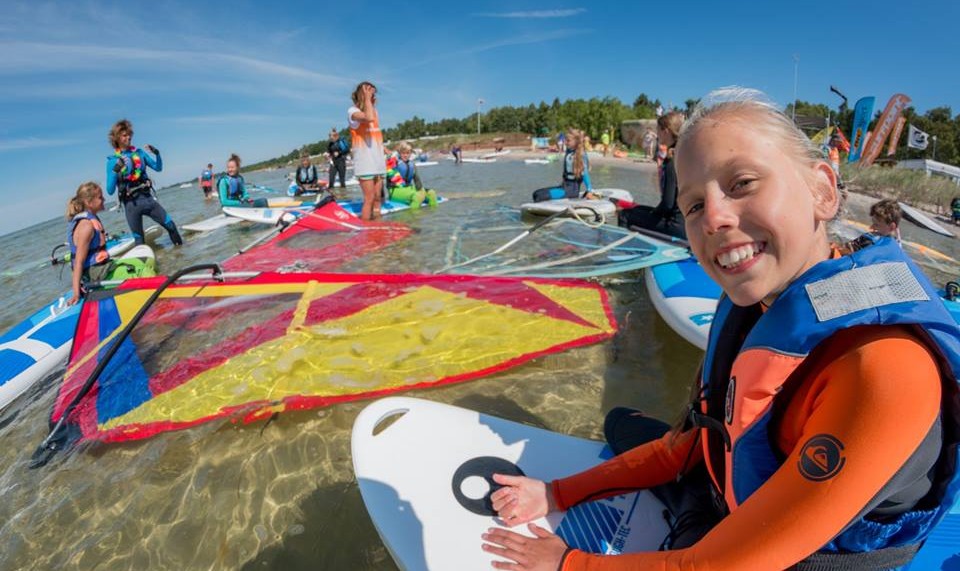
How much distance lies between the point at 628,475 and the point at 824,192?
1171 millimetres

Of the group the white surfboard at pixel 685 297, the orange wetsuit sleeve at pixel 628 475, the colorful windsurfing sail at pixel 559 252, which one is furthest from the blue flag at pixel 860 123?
the orange wetsuit sleeve at pixel 628 475

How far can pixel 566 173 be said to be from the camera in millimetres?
10258

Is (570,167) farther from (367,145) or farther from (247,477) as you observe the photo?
(247,477)

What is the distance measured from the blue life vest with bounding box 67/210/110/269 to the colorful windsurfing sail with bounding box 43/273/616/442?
2131 millimetres

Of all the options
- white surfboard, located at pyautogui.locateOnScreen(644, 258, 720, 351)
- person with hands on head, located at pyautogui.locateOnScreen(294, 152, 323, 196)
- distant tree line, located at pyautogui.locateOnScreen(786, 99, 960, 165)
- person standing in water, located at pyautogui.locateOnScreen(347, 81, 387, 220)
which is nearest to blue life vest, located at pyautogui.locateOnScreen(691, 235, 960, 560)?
white surfboard, located at pyautogui.locateOnScreen(644, 258, 720, 351)

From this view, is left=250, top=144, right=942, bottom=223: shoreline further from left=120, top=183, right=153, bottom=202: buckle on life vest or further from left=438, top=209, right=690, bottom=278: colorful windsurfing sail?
left=120, top=183, right=153, bottom=202: buckle on life vest

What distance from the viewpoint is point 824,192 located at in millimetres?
1038

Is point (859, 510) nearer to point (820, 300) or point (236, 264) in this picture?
point (820, 300)

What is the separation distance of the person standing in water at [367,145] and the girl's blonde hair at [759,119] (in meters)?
7.30

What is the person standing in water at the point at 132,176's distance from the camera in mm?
7488

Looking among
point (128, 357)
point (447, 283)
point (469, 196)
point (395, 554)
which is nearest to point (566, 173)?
point (469, 196)

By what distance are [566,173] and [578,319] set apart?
6877 millimetres

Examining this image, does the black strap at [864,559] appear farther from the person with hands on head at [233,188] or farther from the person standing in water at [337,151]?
the person standing in water at [337,151]

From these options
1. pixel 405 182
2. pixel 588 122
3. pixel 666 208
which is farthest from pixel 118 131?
pixel 588 122
